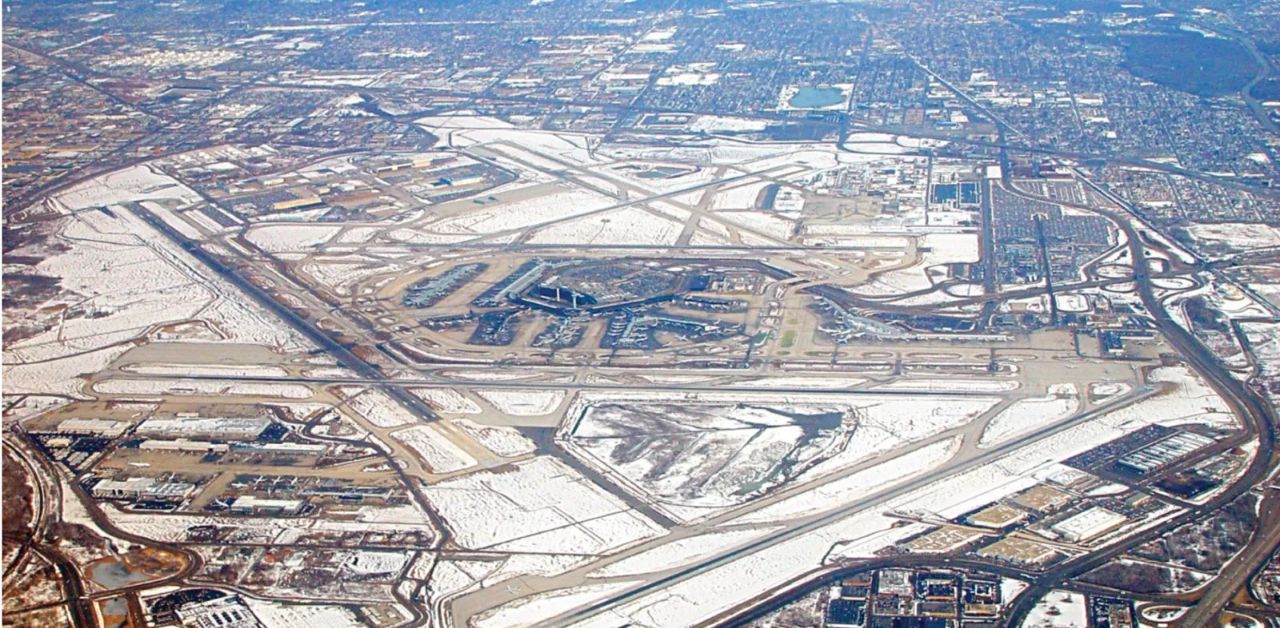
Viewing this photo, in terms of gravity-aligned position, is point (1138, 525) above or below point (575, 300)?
below

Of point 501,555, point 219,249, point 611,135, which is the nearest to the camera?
point 501,555

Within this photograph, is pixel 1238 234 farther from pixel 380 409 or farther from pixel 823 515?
pixel 380 409

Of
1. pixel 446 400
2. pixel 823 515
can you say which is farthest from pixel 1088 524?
pixel 446 400

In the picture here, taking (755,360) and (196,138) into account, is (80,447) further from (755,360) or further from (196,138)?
(196,138)

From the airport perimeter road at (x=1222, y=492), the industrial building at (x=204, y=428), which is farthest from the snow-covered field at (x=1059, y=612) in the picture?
the industrial building at (x=204, y=428)

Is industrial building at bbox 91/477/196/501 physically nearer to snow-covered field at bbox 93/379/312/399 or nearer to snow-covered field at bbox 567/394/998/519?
snow-covered field at bbox 93/379/312/399

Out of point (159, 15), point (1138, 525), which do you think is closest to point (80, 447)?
point (1138, 525)

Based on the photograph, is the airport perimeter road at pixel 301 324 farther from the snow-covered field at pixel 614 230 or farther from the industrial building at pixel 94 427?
the snow-covered field at pixel 614 230

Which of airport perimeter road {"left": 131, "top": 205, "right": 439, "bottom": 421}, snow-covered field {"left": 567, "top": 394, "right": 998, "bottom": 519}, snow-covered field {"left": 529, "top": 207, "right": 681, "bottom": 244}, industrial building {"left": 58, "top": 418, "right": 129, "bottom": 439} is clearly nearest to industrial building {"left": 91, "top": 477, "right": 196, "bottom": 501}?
Result: industrial building {"left": 58, "top": 418, "right": 129, "bottom": 439}

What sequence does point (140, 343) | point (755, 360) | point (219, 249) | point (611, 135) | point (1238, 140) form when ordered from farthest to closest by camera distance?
1. point (611, 135)
2. point (1238, 140)
3. point (219, 249)
4. point (140, 343)
5. point (755, 360)

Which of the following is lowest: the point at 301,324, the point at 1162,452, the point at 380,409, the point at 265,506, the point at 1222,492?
the point at 265,506

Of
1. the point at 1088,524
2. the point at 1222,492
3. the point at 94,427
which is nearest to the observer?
the point at 1088,524
